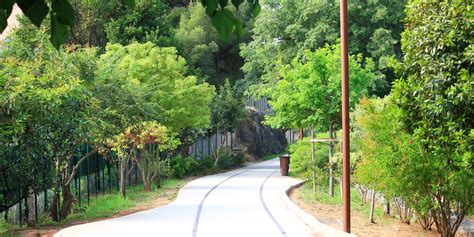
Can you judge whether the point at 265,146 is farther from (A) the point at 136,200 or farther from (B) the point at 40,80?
(B) the point at 40,80

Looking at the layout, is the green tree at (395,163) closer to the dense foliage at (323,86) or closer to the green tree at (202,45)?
the dense foliage at (323,86)

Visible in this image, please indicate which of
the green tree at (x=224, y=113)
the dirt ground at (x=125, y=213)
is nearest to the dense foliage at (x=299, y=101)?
the dirt ground at (x=125, y=213)

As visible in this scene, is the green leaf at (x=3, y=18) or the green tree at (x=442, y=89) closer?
the green leaf at (x=3, y=18)

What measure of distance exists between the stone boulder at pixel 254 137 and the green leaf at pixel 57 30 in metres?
41.4

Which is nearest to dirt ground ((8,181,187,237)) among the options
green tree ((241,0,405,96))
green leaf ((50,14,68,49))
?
green tree ((241,0,405,96))

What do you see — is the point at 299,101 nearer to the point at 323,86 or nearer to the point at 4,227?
the point at 323,86

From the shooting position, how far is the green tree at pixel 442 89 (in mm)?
10062

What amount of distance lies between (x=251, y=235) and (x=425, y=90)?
14.9 feet

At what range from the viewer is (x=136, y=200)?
2227cm

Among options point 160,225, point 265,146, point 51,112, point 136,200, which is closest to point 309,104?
point 136,200

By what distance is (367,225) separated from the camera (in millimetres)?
14797

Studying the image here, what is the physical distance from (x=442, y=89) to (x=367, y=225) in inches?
205

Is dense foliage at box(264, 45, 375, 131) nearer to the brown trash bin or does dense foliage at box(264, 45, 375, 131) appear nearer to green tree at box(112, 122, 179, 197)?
green tree at box(112, 122, 179, 197)

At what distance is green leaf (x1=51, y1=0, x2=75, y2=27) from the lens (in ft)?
8.20
